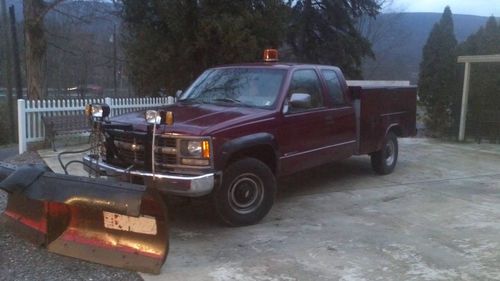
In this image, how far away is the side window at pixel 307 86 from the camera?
6965 millimetres

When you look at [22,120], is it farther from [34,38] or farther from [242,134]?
[34,38]

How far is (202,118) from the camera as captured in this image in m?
5.92

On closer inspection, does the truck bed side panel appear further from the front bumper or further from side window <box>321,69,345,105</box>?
the front bumper

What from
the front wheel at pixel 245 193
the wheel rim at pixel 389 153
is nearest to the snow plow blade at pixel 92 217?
the front wheel at pixel 245 193

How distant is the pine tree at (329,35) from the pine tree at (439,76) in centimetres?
486

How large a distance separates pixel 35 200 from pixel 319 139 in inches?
144

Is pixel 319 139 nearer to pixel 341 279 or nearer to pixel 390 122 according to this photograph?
pixel 390 122

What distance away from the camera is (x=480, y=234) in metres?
6.04

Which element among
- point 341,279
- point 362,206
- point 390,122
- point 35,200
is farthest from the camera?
point 390,122

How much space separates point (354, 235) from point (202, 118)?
6.74 feet

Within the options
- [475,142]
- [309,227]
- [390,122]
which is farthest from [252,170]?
[475,142]

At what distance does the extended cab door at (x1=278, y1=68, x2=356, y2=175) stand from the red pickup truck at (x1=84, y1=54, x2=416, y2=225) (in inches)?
0.5

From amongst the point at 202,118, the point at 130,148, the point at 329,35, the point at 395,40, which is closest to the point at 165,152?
the point at 130,148

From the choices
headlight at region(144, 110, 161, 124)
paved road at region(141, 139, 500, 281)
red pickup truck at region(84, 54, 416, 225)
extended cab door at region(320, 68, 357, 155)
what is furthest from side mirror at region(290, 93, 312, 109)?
headlight at region(144, 110, 161, 124)
